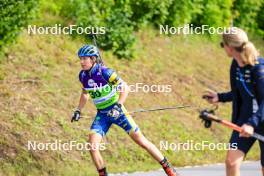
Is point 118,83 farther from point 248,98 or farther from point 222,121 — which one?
point 222,121

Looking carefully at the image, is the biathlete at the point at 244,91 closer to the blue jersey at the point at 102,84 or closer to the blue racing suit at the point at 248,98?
the blue racing suit at the point at 248,98

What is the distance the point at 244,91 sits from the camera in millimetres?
7062

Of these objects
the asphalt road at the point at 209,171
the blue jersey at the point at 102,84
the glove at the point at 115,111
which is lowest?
the asphalt road at the point at 209,171

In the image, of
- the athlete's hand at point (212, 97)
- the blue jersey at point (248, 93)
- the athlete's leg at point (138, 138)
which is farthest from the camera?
the athlete's leg at point (138, 138)

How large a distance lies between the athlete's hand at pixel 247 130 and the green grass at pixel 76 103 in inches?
196

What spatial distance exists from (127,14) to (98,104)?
7.11m

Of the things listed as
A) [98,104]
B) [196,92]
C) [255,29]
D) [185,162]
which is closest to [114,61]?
[196,92]

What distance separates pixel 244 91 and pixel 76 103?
681cm

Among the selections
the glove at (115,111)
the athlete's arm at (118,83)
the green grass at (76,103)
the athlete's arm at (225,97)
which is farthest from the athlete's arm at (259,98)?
the green grass at (76,103)

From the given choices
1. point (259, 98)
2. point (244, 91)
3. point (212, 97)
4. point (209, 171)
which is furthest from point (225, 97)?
point (209, 171)

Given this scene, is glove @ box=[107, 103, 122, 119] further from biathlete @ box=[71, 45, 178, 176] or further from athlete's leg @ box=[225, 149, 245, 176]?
athlete's leg @ box=[225, 149, 245, 176]

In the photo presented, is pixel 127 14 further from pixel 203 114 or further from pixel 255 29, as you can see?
pixel 203 114

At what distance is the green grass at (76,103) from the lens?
38.0ft

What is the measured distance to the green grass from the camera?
38.0 feet
